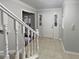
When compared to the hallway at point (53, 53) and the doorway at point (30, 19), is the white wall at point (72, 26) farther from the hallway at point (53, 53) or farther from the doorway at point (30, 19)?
the doorway at point (30, 19)

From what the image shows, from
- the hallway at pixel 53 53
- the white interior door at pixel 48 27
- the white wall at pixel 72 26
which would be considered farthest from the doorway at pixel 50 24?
the white wall at pixel 72 26

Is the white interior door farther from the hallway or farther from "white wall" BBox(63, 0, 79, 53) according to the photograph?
"white wall" BBox(63, 0, 79, 53)

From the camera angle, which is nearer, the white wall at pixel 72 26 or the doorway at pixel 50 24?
the white wall at pixel 72 26

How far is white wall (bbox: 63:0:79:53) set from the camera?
4.32 meters

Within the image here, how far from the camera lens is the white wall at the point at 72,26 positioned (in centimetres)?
432

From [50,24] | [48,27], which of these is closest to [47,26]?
[48,27]

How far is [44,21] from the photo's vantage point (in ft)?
28.9

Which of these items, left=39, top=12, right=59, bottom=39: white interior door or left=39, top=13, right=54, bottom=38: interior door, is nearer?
left=39, top=12, right=59, bottom=39: white interior door

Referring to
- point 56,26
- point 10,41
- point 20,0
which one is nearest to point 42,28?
point 56,26

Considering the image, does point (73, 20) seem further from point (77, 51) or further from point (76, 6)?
point (77, 51)

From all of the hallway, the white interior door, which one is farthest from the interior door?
the hallway

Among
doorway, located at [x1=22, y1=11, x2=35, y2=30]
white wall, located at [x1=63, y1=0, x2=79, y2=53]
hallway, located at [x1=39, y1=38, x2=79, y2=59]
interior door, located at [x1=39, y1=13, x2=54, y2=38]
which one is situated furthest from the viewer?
doorway, located at [x1=22, y1=11, x2=35, y2=30]

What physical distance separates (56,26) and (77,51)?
415 centimetres

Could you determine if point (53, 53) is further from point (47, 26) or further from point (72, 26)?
point (47, 26)
